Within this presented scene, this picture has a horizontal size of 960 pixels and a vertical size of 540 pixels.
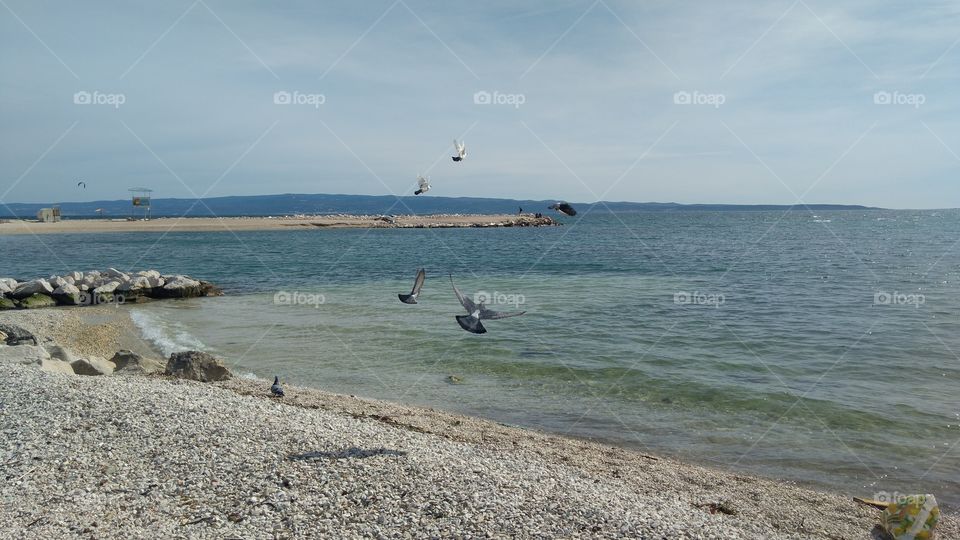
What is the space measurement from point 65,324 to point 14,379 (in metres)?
12.6

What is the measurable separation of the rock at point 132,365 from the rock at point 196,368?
2.52 ft

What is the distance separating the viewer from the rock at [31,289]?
2764cm

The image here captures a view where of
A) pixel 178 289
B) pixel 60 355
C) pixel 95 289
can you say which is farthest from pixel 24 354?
pixel 178 289

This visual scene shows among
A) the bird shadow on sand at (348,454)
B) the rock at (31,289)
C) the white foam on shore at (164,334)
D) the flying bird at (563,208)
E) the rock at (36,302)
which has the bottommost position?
the rock at (36,302)

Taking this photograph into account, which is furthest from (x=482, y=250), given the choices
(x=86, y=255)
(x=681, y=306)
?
(x=681, y=306)

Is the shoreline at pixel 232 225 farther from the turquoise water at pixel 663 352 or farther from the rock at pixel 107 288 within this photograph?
the rock at pixel 107 288

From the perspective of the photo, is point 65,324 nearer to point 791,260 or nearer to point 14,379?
point 14,379

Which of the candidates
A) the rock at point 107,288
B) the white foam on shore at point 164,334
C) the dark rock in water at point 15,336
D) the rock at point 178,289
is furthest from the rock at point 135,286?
the dark rock in water at point 15,336

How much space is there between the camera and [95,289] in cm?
2966

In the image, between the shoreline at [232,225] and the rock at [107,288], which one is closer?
the rock at [107,288]

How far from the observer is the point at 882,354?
18.6m

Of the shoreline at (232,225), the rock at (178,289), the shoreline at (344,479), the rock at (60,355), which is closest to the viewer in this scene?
the shoreline at (344,479)

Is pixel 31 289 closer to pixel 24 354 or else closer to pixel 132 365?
pixel 24 354

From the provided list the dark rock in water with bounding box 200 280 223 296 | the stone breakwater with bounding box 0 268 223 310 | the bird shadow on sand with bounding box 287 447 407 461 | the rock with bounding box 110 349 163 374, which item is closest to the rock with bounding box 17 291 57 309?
the stone breakwater with bounding box 0 268 223 310
